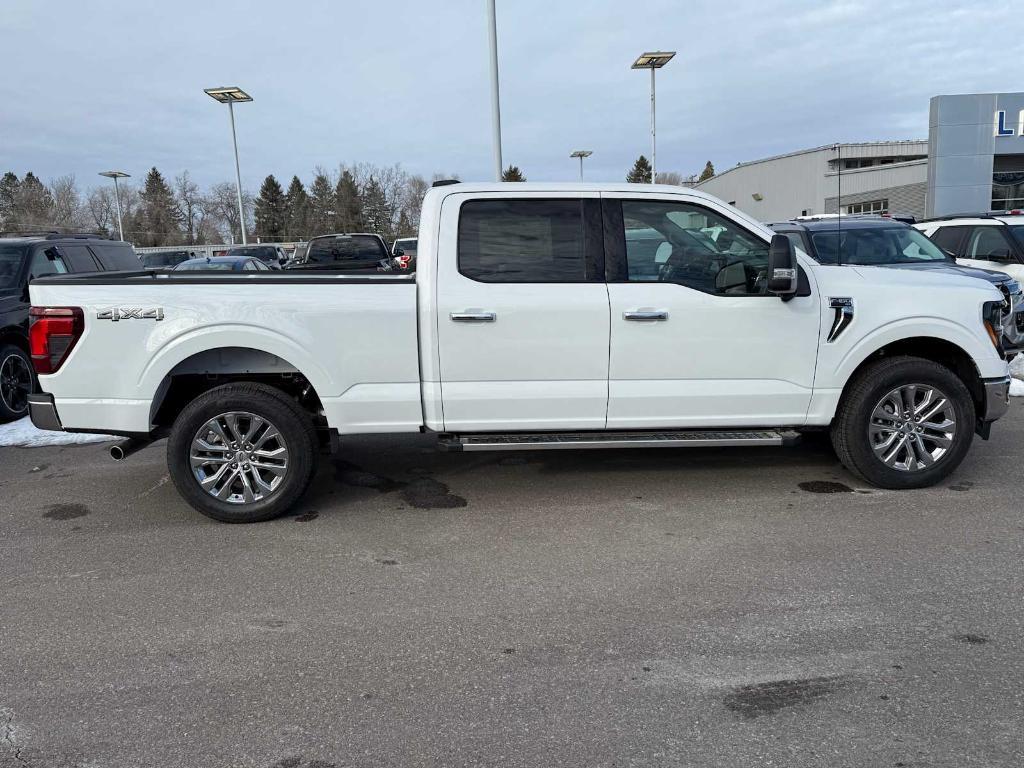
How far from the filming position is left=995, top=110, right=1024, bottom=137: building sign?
27109mm

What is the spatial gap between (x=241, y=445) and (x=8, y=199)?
85.1 meters

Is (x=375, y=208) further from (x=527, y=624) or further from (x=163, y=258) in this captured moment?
(x=527, y=624)

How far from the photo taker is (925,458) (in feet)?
17.6

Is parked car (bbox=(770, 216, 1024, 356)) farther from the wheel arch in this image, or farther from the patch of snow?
the patch of snow

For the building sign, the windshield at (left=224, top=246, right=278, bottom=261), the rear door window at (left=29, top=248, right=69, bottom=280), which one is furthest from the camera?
the building sign

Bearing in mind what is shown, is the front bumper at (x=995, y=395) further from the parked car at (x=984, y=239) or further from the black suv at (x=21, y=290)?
the black suv at (x=21, y=290)

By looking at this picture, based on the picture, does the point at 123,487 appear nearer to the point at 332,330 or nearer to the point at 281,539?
the point at 281,539

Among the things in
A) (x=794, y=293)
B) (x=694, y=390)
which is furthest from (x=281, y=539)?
(x=794, y=293)

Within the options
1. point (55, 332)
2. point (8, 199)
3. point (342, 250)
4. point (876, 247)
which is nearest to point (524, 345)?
point (55, 332)

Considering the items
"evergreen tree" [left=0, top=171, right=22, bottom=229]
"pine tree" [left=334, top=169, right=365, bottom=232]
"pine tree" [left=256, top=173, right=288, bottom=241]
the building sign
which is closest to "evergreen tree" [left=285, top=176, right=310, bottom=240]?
"pine tree" [left=256, top=173, right=288, bottom=241]

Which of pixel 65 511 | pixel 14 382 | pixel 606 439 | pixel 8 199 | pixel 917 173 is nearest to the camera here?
pixel 606 439

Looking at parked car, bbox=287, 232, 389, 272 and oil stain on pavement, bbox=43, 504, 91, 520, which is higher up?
parked car, bbox=287, 232, 389, 272

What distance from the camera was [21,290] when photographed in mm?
8500

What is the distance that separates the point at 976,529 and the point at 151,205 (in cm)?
9041
